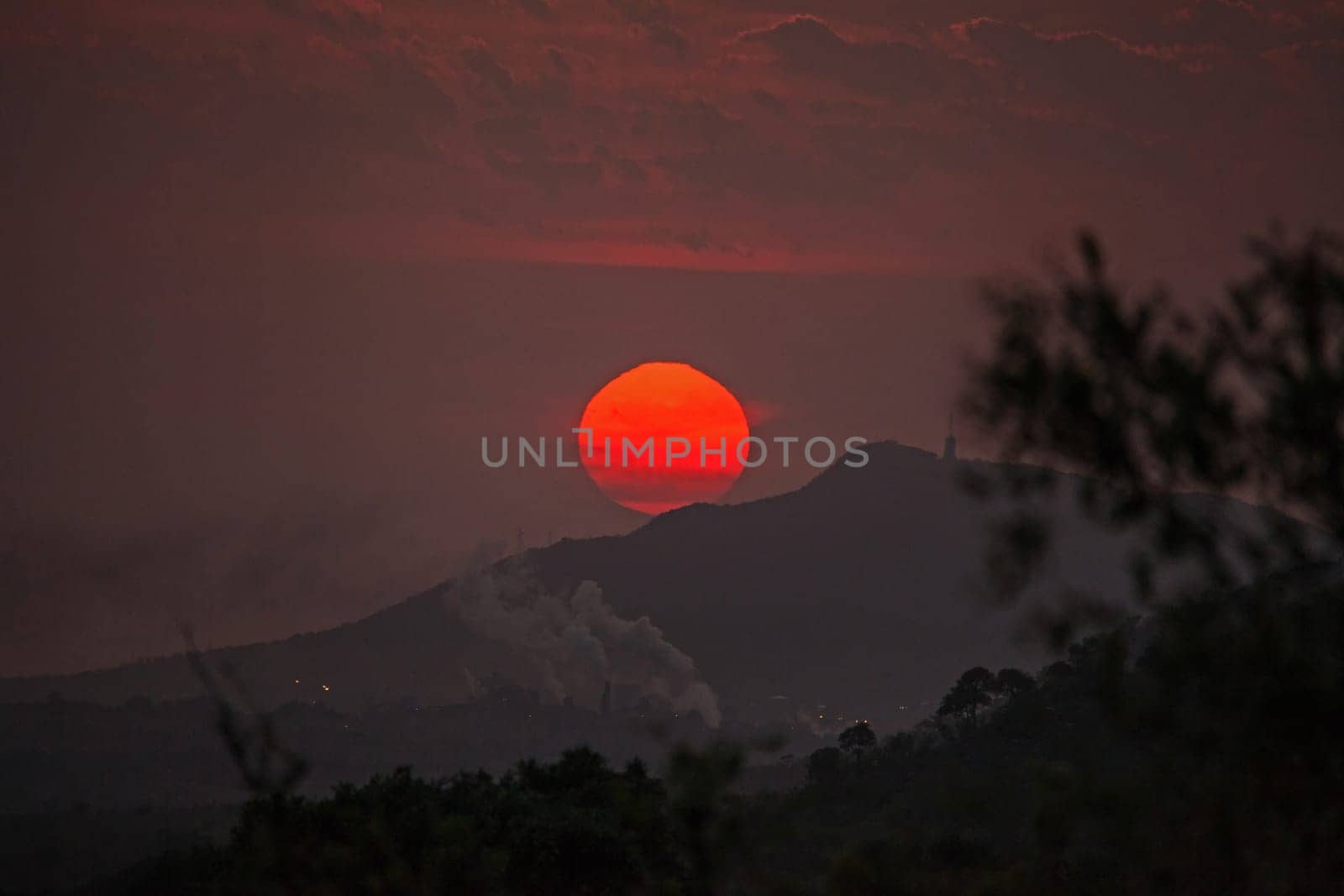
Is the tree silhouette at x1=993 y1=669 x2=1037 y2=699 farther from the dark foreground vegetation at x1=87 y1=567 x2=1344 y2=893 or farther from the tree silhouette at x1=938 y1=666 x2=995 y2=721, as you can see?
the dark foreground vegetation at x1=87 y1=567 x2=1344 y2=893

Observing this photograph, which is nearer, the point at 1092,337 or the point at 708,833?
the point at 1092,337

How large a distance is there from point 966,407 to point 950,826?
64407 mm

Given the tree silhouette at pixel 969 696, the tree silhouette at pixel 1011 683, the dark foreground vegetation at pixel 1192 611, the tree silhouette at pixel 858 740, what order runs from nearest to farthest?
the dark foreground vegetation at pixel 1192 611 → the tree silhouette at pixel 969 696 → the tree silhouette at pixel 1011 683 → the tree silhouette at pixel 858 740

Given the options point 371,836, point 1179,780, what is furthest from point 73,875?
point 1179,780

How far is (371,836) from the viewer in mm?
37219

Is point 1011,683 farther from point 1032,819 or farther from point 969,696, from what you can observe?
point 1032,819

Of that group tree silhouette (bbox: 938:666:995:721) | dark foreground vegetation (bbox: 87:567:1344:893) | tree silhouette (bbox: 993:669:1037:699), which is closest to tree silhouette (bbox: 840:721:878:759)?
tree silhouette (bbox: 938:666:995:721)

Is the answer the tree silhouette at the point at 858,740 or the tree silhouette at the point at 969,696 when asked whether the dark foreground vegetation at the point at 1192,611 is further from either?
the tree silhouette at the point at 858,740

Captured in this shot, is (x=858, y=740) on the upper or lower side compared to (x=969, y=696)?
lower

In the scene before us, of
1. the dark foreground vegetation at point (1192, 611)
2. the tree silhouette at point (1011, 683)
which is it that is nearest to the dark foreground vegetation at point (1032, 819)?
the dark foreground vegetation at point (1192, 611)

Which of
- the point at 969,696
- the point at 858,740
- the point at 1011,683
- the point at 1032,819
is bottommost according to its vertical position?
the point at 1032,819

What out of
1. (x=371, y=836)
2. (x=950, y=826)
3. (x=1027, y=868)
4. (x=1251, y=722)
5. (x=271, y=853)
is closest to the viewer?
(x=1251, y=722)

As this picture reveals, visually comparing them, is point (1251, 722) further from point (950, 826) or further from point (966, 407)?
point (950, 826)

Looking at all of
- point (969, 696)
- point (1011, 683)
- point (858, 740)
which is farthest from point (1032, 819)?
point (858, 740)
